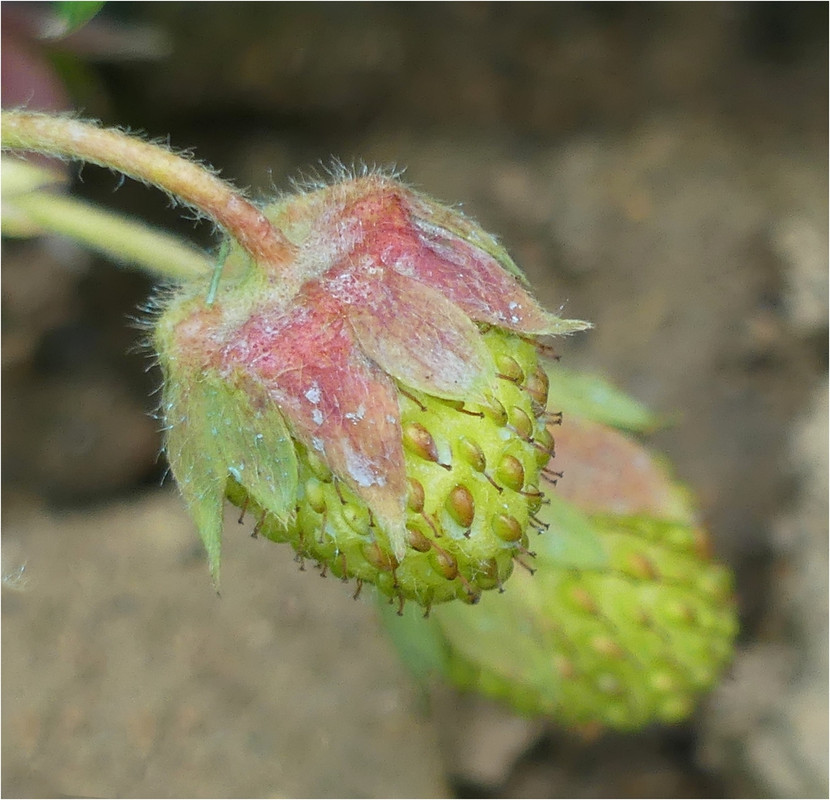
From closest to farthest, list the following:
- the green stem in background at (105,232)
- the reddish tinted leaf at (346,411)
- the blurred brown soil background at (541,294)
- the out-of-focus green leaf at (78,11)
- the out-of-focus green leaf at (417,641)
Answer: the reddish tinted leaf at (346,411) < the out-of-focus green leaf at (78,11) < the green stem in background at (105,232) < the out-of-focus green leaf at (417,641) < the blurred brown soil background at (541,294)

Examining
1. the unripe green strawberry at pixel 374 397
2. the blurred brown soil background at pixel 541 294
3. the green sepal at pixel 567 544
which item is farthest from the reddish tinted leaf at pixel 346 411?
the blurred brown soil background at pixel 541 294

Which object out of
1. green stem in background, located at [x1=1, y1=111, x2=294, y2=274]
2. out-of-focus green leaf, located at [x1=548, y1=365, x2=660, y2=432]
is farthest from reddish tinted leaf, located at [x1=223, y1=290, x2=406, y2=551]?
out-of-focus green leaf, located at [x1=548, y1=365, x2=660, y2=432]

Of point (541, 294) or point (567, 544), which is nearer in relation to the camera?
point (567, 544)

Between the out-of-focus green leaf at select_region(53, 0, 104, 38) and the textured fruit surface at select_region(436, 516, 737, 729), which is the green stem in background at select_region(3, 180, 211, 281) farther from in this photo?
the textured fruit surface at select_region(436, 516, 737, 729)

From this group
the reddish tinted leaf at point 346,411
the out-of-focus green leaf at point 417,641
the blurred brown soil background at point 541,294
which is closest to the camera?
the reddish tinted leaf at point 346,411

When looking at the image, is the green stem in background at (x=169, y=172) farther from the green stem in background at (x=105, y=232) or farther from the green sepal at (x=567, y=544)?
the green sepal at (x=567, y=544)

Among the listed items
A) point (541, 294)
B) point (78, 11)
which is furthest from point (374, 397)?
point (541, 294)

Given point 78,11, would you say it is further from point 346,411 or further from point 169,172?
point 346,411
